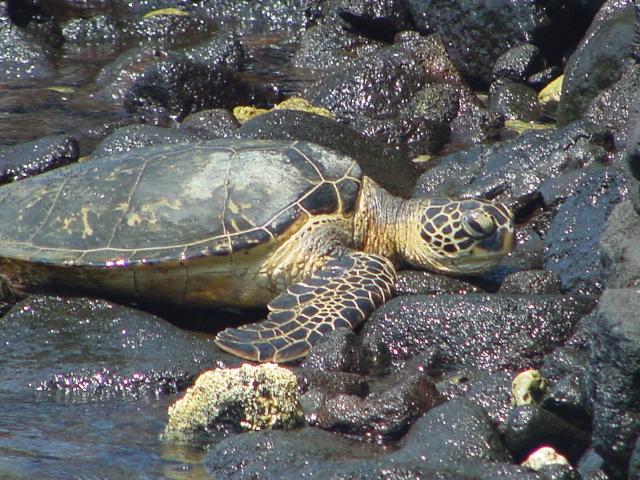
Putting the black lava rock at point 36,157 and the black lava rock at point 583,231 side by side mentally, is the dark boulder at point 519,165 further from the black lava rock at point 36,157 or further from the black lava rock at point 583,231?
the black lava rock at point 36,157

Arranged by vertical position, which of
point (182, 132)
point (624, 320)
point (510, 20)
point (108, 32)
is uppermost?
point (624, 320)

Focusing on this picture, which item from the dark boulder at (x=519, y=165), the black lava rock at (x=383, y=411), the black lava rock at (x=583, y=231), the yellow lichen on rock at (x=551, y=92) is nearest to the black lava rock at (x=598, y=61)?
the dark boulder at (x=519, y=165)

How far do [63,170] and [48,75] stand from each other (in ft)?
30.6

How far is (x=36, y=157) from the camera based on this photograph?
12992mm

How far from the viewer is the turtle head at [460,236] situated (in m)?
9.74

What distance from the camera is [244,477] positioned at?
6441mm

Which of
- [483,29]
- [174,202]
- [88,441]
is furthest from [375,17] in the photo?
[88,441]

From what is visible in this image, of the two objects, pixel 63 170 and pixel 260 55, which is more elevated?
pixel 63 170

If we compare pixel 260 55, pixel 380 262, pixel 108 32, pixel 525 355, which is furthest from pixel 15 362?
pixel 108 32

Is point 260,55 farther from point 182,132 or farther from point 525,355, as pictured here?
point 525,355

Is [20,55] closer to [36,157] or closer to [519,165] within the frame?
[36,157]

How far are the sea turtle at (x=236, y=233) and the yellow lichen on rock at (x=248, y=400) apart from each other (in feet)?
5.51

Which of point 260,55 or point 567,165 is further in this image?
point 260,55

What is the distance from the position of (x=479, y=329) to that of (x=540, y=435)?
1943mm
